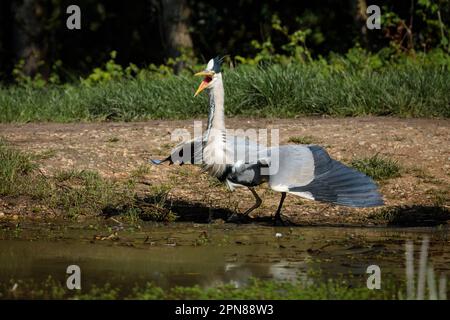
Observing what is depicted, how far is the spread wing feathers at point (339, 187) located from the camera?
771 centimetres

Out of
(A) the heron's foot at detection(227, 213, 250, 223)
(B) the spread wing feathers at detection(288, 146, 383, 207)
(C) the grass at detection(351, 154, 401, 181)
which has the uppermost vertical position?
(B) the spread wing feathers at detection(288, 146, 383, 207)

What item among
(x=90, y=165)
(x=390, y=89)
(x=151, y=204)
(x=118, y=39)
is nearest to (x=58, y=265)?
(x=151, y=204)

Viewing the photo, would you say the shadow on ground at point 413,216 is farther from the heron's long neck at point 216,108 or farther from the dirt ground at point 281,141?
the heron's long neck at point 216,108

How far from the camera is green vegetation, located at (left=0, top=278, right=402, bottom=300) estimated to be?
18.7ft

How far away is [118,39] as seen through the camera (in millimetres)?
18703

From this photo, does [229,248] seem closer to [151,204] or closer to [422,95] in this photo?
[151,204]

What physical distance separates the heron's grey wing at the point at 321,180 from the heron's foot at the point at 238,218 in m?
0.77

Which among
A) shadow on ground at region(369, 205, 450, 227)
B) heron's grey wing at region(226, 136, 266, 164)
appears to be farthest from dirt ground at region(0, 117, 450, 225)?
heron's grey wing at region(226, 136, 266, 164)

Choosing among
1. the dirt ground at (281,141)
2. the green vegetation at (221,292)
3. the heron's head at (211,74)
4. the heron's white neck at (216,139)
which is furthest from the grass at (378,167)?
the green vegetation at (221,292)

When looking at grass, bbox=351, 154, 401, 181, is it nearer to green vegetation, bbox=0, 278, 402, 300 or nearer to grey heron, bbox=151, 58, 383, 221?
grey heron, bbox=151, 58, 383, 221

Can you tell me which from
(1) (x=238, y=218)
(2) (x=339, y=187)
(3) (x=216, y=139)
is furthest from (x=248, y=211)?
(2) (x=339, y=187)

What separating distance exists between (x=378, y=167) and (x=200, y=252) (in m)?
2.90

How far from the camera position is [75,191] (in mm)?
8789

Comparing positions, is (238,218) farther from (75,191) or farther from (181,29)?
(181,29)
